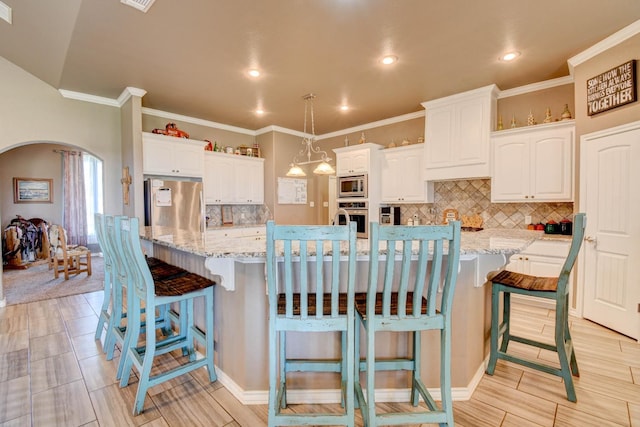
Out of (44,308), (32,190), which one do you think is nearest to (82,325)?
(44,308)

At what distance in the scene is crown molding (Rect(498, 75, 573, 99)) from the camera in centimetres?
356

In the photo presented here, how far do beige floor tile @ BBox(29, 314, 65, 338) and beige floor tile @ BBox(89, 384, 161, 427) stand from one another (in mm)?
1470

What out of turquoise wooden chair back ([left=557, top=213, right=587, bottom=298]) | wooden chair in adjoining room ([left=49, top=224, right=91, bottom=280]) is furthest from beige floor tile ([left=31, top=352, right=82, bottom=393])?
turquoise wooden chair back ([left=557, top=213, right=587, bottom=298])

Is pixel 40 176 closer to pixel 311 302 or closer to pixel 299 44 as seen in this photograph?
pixel 299 44

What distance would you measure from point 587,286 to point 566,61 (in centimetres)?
238

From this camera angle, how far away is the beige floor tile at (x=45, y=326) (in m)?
2.86

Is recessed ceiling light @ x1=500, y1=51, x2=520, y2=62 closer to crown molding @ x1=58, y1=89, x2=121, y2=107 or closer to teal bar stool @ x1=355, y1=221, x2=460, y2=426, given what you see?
teal bar stool @ x1=355, y1=221, x2=460, y2=426

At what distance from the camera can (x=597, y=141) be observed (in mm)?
2982

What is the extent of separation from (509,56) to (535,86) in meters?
1.07

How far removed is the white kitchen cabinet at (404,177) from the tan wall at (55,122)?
160 inches

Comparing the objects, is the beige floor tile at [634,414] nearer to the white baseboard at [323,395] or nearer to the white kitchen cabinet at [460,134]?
the white baseboard at [323,395]

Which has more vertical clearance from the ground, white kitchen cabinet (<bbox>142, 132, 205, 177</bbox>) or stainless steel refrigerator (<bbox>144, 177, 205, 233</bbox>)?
white kitchen cabinet (<bbox>142, 132, 205, 177</bbox>)

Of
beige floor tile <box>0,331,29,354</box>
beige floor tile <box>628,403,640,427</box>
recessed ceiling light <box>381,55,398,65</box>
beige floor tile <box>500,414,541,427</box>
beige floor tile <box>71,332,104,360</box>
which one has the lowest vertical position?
beige floor tile <box>628,403,640,427</box>

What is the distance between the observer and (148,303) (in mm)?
1816
